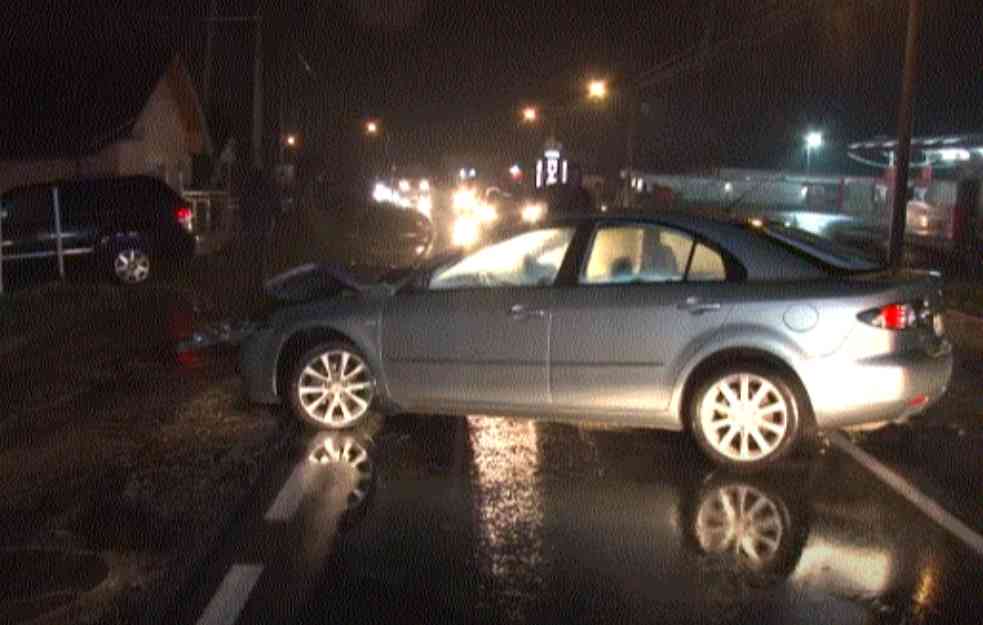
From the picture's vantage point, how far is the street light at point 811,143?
180 ft

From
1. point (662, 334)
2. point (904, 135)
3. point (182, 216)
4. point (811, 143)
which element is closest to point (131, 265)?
point (182, 216)

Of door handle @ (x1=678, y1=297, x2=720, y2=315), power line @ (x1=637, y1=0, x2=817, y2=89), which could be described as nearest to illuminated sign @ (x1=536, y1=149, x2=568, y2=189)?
power line @ (x1=637, y1=0, x2=817, y2=89)

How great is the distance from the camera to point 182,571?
557cm

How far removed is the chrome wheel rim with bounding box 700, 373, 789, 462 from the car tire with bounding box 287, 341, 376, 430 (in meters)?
2.32

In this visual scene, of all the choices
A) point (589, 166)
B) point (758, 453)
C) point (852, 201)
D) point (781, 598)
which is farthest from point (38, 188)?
point (589, 166)

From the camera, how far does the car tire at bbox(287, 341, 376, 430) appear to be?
8.51m

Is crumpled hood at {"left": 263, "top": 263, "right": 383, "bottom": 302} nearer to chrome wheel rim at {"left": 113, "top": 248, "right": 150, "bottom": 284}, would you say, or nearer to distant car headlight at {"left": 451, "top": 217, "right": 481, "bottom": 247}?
chrome wheel rim at {"left": 113, "top": 248, "right": 150, "bottom": 284}

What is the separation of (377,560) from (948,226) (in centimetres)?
2601

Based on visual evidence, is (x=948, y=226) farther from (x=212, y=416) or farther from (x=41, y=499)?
(x=41, y=499)

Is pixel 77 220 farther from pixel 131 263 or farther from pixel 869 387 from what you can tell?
pixel 869 387

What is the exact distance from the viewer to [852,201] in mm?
45094

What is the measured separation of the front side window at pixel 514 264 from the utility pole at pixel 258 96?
58.4 ft

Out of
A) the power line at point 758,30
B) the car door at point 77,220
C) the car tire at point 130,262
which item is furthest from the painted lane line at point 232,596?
the power line at point 758,30

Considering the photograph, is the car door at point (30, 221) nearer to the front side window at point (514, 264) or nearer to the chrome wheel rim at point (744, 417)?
the front side window at point (514, 264)
